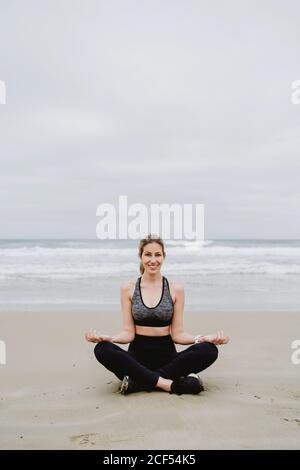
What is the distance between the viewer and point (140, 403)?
14.3 ft

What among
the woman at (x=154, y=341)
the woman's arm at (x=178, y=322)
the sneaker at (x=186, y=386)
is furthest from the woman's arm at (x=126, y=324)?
the sneaker at (x=186, y=386)

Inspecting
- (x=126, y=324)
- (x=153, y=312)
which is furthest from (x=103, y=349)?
(x=153, y=312)

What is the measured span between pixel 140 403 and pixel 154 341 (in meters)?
0.72

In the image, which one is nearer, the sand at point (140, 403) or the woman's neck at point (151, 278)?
the sand at point (140, 403)

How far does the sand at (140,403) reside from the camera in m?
3.58

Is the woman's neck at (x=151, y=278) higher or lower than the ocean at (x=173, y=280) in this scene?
higher

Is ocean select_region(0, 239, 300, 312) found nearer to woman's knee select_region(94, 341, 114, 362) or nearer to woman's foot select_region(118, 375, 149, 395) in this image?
woman's knee select_region(94, 341, 114, 362)

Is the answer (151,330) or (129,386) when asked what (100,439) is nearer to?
(129,386)

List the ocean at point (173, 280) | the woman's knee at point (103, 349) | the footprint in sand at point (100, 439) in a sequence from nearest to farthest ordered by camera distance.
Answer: the footprint in sand at point (100, 439)
the woman's knee at point (103, 349)
the ocean at point (173, 280)

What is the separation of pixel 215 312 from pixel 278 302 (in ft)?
6.93

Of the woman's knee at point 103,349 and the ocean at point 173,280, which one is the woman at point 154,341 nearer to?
the woman's knee at point 103,349

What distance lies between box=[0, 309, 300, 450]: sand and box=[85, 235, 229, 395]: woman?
0.15 m

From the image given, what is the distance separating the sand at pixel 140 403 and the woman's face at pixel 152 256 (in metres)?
1.12

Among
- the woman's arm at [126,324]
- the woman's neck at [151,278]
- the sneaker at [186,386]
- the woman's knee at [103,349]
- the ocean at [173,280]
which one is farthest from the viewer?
the ocean at [173,280]
